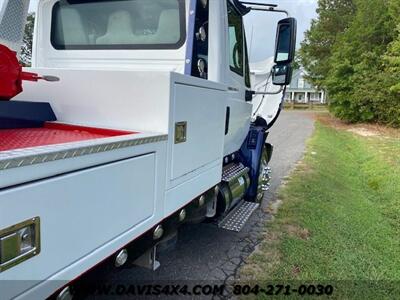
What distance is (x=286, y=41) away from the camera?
143 inches

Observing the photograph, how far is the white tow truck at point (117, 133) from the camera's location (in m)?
1.18

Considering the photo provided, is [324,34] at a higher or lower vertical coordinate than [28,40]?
higher

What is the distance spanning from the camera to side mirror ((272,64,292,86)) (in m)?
3.64

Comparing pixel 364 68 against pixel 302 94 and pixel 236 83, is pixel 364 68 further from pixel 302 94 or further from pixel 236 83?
pixel 302 94

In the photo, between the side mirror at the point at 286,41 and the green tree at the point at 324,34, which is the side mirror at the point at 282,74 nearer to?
the side mirror at the point at 286,41

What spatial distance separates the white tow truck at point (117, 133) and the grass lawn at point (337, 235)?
1.93ft

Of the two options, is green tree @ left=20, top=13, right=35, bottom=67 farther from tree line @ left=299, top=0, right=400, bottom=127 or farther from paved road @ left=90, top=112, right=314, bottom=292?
tree line @ left=299, top=0, right=400, bottom=127

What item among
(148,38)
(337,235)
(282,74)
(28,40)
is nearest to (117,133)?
(148,38)

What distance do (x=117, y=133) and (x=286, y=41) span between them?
2420 millimetres

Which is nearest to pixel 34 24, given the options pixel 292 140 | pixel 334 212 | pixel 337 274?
pixel 337 274

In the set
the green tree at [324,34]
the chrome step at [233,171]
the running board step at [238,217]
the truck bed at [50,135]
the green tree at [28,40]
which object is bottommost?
the running board step at [238,217]

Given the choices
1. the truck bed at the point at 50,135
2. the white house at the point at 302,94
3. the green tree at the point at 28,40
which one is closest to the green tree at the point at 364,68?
the green tree at the point at 28,40

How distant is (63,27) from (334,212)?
13.9 feet

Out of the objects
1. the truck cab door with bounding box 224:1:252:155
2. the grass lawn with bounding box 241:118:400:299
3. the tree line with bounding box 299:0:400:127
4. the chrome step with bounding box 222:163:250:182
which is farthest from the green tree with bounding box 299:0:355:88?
the chrome step with bounding box 222:163:250:182
